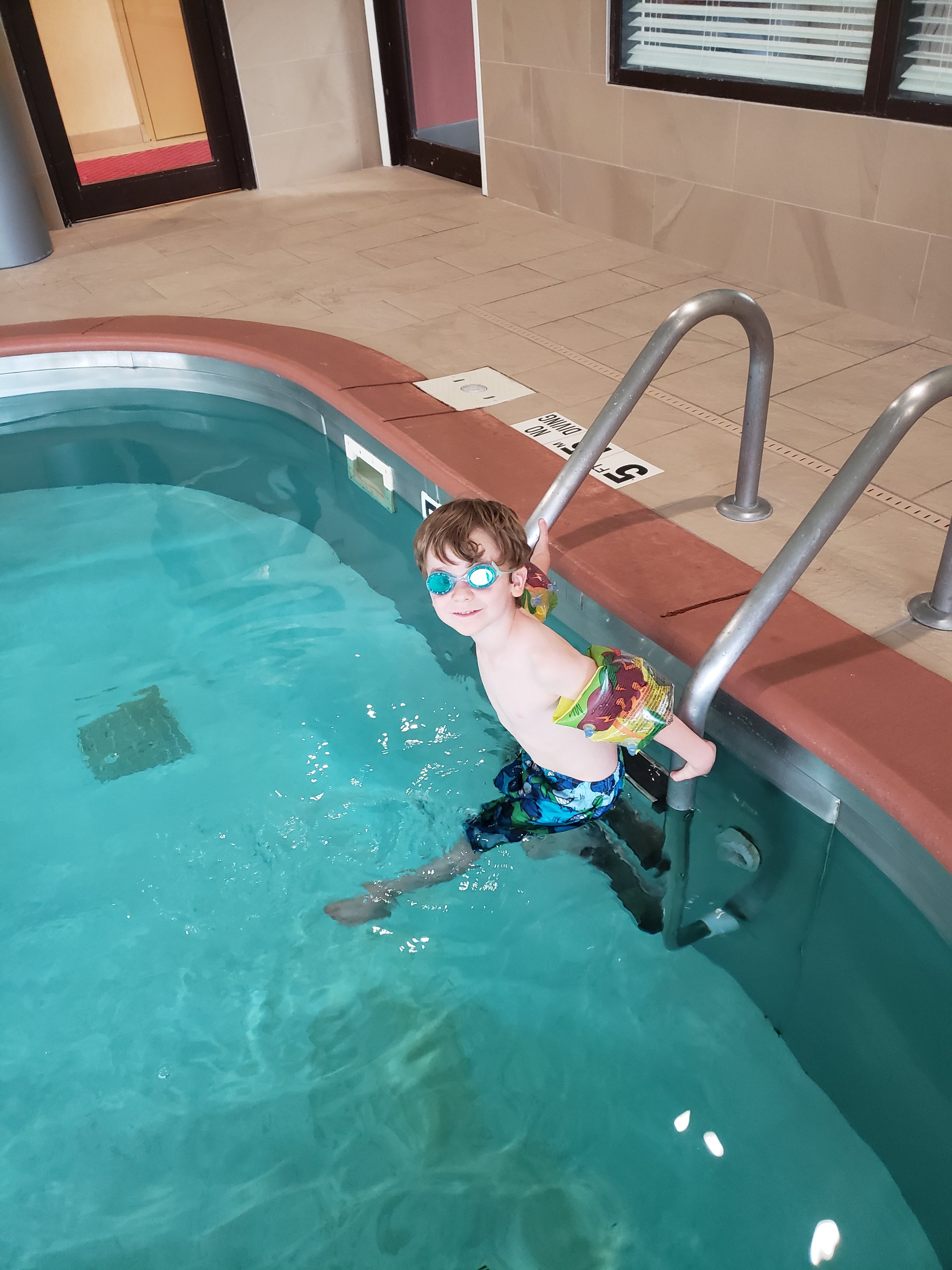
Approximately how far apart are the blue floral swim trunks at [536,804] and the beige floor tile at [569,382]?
6.34ft

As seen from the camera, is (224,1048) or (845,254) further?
(845,254)

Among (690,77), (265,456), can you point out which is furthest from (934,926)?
(690,77)

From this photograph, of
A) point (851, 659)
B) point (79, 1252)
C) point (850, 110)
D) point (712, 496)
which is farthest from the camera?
point (850, 110)

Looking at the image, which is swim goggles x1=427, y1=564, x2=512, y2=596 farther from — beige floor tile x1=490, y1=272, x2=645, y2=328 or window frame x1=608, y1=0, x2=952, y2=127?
window frame x1=608, y1=0, x2=952, y2=127

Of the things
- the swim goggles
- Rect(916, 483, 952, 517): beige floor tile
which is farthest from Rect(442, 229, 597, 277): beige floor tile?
the swim goggles

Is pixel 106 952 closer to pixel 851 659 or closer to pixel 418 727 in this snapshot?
pixel 418 727

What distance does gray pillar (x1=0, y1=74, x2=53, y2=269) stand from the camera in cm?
559

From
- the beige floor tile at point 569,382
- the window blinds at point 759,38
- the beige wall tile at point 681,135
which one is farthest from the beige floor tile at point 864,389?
the beige wall tile at point 681,135

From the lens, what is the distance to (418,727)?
2.95m

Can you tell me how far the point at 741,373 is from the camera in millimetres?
4023

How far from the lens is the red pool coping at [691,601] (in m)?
2.11

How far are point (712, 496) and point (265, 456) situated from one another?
2095 mm

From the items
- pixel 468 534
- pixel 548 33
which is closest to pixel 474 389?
pixel 468 534

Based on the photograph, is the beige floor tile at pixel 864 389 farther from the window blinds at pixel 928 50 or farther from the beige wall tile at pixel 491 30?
the beige wall tile at pixel 491 30
